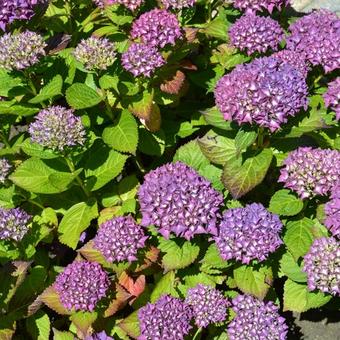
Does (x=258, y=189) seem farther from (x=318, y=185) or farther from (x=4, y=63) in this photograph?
(x=4, y=63)

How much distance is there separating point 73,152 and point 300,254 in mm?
1494

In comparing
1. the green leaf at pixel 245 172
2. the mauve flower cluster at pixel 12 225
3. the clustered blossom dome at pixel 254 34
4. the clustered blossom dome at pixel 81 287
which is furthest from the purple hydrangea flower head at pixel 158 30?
the clustered blossom dome at pixel 81 287

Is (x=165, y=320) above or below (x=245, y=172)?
below

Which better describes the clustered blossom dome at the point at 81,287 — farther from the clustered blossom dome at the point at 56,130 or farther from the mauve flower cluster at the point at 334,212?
the mauve flower cluster at the point at 334,212

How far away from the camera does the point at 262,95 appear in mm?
2941

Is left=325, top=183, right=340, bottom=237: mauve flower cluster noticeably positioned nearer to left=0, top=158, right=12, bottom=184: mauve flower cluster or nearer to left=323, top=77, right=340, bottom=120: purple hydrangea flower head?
left=323, top=77, right=340, bottom=120: purple hydrangea flower head

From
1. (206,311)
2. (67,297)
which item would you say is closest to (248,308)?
(206,311)

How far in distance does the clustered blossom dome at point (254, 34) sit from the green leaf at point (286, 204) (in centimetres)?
96

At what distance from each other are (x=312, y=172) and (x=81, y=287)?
4.74 feet

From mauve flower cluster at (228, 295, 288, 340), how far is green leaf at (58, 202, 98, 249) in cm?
111

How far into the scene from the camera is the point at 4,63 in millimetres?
3344

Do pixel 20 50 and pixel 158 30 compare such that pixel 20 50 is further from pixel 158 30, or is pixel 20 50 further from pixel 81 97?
pixel 158 30

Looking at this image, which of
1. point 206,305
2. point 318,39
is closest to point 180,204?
point 206,305

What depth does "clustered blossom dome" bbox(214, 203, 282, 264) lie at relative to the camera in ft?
10.1
